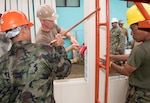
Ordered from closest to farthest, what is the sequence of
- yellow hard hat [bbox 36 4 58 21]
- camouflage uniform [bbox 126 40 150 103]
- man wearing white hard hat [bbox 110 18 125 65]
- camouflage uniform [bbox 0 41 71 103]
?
camouflage uniform [bbox 0 41 71 103] → camouflage uniform [bbox 126 40 150 103] → yellow hard hat [bbox 36 4 58 21] → man wearing white hard hat [bbox 110 18 125 65]

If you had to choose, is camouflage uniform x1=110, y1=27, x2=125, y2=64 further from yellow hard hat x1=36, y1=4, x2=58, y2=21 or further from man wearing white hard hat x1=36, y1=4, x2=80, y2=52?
yellow hard hat x1=36, y1=4, x2=58, y2=21

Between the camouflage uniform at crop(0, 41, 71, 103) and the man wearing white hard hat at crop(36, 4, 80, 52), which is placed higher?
the man wearing white hard hat at crop(36, 4, 80, 52)

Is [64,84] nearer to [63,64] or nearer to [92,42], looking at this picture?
[92,42]

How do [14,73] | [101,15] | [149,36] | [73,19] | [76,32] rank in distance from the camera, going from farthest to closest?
[73,19]
[76,32]
[101,15]
[149,36]
[14,73]

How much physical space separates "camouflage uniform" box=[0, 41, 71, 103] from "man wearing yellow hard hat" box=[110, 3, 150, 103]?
2.14 feet

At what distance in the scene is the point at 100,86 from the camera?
7.63ft

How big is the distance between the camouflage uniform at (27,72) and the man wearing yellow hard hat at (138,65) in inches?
25.6

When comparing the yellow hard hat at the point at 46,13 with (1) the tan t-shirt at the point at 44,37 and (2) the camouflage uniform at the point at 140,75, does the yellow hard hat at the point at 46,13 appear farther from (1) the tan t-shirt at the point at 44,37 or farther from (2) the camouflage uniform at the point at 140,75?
(2) the camouflage uniform at the point at 140,75

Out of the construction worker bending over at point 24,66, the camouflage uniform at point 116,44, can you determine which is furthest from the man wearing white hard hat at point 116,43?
the construction worker bending over at point 24,66

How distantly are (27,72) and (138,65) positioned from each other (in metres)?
0.91

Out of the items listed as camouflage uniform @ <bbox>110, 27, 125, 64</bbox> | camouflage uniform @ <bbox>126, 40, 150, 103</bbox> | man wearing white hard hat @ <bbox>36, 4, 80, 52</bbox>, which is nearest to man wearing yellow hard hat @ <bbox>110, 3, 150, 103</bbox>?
camouflage uniform @ <bbox>126, 40, 150, 103</bbox>

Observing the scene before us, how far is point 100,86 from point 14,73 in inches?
47.0

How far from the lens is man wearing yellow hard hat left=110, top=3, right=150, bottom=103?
1711mm

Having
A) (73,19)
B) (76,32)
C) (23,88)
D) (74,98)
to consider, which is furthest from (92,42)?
(73,19)
